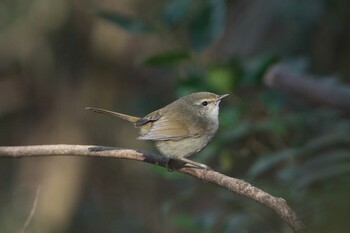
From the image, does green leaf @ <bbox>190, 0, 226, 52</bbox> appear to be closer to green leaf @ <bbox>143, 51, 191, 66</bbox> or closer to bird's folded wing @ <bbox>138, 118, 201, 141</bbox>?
green leaf @ <bbox>143, 51, 191, 66</bbox>

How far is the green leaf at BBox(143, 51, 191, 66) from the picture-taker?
3.73 meters

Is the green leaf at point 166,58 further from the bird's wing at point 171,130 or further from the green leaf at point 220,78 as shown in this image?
the bird's wing at point 171,130

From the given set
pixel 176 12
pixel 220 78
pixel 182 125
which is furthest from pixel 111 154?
pixel 176 12

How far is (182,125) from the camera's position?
326 centimetres

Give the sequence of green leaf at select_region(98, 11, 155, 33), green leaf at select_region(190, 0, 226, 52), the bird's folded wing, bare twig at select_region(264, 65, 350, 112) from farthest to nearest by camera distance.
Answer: green leaf at select_region(190, 0, 226, 52)
green leaf at select_region(98, 11, 155, 33)
bare twig at select_region(264, 65, 350, 112)
the bird's folded wing

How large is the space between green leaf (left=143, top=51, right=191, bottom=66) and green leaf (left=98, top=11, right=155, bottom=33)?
205 mm

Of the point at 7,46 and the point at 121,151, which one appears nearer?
the point at 121,151

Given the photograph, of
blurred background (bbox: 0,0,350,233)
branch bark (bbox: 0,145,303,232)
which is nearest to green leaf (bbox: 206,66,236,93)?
blurred background (bbox: 0,0,350,233)

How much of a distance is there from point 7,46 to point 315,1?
9.66 feet

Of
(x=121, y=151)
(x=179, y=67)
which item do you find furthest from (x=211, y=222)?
(x=121, y=151)

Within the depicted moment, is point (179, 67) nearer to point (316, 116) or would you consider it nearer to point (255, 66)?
point (255, 66)

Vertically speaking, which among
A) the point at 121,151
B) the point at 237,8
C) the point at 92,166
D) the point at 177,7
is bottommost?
the point at 92,166

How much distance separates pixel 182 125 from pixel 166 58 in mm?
586

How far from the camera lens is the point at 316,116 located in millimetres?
3936
